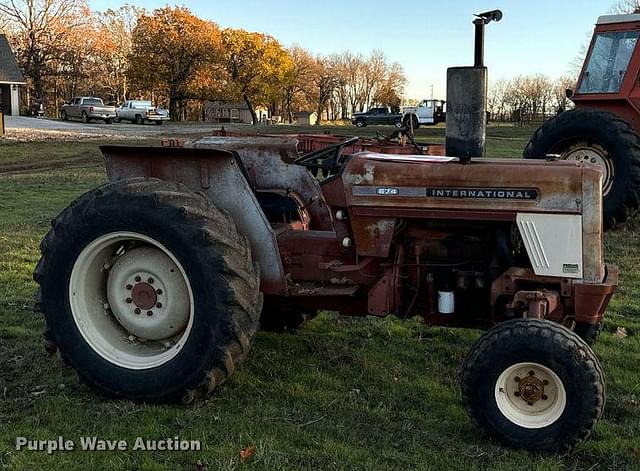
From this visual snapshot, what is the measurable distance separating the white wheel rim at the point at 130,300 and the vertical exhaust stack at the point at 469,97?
1.79 meters

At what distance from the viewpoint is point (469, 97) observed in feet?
13.3

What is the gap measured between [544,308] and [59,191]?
11.3 m

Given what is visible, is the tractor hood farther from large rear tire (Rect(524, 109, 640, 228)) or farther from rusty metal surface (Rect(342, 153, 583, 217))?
large rear tire (Rect(524, 109, 640, 228))

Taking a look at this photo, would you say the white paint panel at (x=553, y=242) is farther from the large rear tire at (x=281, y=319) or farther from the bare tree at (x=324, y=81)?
the bare tree at (x=324, y=81)

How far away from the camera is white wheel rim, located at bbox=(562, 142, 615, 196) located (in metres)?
8.77

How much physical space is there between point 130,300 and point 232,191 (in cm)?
84

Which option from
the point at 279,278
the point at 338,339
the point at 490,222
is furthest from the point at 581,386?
the point at 338,339

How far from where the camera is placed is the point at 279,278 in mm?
4086

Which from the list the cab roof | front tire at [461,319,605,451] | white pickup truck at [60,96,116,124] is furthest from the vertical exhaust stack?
white pickup truck at [60,96,116,124]

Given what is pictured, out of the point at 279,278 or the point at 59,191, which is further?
the point at 59,191

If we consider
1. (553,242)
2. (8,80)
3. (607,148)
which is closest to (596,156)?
(607,148)

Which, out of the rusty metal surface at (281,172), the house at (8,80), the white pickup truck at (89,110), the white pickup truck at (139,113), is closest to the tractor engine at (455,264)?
the rusty metal surface at (281,172)

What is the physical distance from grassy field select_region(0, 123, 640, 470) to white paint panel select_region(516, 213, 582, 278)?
0.86 metres

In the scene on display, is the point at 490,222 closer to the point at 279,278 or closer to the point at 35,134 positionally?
the point at 279,278
